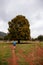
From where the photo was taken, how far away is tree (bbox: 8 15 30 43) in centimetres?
8212

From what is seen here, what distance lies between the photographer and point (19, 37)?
8150cm

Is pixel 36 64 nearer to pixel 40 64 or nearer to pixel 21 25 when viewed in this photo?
pixel 40 64

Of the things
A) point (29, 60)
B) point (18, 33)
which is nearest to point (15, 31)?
point (18, 33)

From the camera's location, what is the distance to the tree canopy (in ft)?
269

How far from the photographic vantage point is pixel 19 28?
8288cm

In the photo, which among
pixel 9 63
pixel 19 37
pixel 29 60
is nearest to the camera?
pixel 9 63

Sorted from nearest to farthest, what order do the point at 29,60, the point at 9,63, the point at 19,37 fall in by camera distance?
1. the point at 9,63
2. the point at 29,60
3. the point at 19,37

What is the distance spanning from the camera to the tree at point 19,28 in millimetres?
82125

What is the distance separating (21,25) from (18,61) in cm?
5059

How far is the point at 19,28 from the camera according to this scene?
8288cm

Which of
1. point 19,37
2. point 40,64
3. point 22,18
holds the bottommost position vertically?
point 40,64

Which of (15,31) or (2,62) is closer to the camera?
(2,62)

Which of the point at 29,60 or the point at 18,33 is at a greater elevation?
the point at 18,33

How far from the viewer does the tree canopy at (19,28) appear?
8212 centimetres
